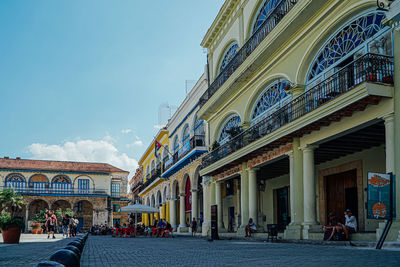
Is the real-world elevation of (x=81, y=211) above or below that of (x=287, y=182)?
below

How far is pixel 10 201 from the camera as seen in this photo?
54125mm

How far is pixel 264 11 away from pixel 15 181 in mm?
52561

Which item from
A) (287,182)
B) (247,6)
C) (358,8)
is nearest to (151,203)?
(287,182)

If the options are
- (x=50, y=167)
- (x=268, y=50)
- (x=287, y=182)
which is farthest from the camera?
(x=50, y=167)

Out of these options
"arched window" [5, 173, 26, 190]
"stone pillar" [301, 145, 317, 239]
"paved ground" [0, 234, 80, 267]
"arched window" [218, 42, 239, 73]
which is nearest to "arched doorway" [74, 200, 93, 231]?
"arched window" [5, 173, 26, 190]

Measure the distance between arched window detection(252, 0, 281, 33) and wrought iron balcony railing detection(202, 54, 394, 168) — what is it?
4679mm

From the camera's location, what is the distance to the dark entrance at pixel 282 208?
22.5 m

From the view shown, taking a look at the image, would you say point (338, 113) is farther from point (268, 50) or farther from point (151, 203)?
point (151, 203)

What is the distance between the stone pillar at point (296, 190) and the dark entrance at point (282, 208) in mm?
7418

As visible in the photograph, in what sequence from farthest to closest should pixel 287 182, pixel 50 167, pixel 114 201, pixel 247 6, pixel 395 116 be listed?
pixel 114 201 → pixel 50 167 → pixel 287 182 → pixel 247 6 → pixel 395 116

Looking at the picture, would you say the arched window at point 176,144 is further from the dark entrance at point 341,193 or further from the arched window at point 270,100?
the dark entrance at point 341,193

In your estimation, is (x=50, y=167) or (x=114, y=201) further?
(x=114, y=201)

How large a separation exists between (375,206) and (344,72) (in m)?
4.35

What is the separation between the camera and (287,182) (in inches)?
870
